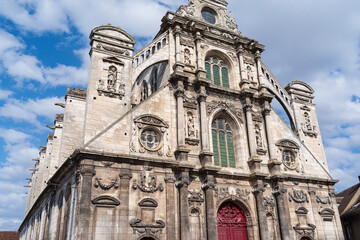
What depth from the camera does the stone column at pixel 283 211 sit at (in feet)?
55.2

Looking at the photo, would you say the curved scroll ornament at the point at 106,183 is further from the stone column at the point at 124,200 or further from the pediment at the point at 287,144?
the pediment at the point at 287,144

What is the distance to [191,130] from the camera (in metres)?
17.0

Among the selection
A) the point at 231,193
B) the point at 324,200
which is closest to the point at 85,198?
the point at 231,193

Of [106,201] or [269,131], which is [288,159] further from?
[106,201]

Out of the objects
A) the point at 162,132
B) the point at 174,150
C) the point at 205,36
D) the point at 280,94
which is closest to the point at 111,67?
the point at 162,132

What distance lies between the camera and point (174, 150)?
16.1 metres

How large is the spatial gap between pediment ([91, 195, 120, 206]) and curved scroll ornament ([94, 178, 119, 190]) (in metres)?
0.42

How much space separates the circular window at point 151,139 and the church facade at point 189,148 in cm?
5

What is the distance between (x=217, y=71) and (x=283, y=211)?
910 cm

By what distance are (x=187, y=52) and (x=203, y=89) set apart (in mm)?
2712

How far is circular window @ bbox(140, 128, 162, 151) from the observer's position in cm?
1558

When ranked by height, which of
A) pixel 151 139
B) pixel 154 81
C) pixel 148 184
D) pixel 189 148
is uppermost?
pixel 154 81

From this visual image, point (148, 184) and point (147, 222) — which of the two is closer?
point (147, 222)

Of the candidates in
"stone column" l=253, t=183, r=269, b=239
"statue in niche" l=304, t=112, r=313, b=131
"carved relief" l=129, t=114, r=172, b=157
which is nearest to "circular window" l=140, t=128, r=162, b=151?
"carved relief" l=129, t=114, r=172, b=157
